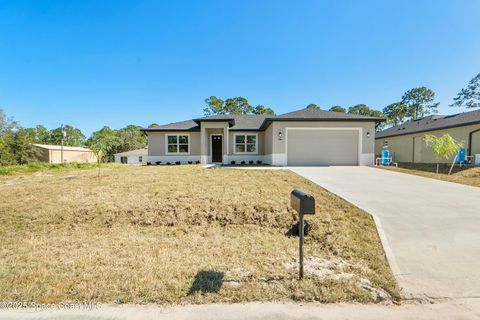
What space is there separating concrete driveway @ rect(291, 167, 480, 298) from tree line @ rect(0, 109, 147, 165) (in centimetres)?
1082

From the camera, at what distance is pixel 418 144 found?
678 inches

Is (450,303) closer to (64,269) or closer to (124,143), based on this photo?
(64,269)

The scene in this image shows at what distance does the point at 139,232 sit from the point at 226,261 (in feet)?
6.86

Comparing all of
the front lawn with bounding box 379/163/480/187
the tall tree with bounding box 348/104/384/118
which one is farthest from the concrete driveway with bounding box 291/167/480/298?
the tall tree with bounding box 348/104/384/118

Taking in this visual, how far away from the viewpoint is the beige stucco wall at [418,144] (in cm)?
1326

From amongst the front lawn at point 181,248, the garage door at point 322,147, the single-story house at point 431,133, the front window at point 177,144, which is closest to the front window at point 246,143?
the garage door at point 322,147

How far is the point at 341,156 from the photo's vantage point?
13508 mm

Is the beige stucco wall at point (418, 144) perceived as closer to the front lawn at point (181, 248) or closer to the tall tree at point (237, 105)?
the front lawn at point (181, 248)

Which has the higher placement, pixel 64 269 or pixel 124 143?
pixel 124 143

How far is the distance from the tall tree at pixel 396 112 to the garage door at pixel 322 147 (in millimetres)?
36774

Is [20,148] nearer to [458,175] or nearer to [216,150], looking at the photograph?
[216,150]

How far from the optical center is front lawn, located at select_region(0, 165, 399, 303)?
2318 millimetres

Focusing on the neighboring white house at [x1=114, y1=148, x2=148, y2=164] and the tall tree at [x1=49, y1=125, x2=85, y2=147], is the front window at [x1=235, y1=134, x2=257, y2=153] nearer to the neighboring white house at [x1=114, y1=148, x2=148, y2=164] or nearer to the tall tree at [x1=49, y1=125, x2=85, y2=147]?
the neighboring white house at [x1=114, y1=148, x2=148, y2=164]

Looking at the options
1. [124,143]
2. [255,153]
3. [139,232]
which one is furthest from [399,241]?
[124,143]
